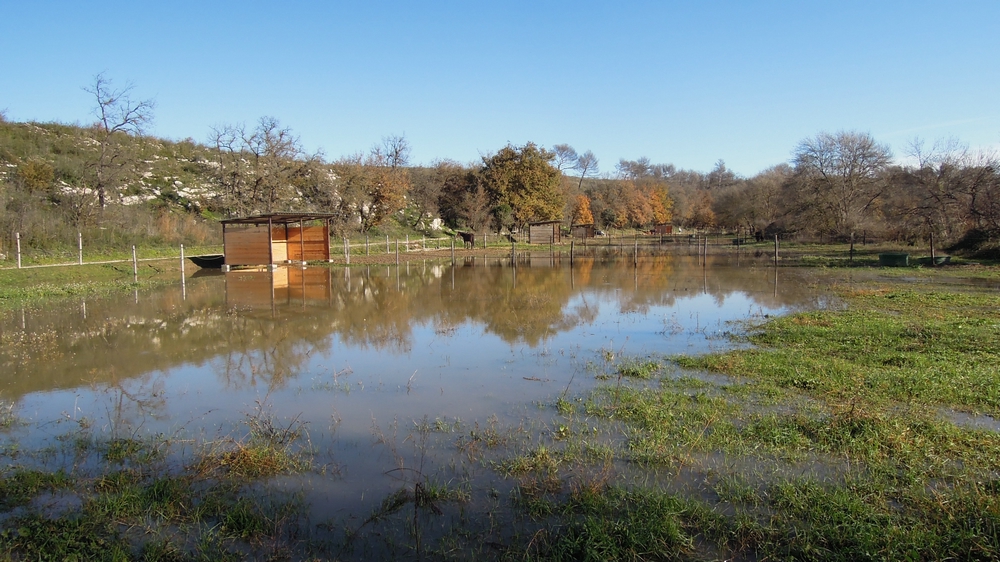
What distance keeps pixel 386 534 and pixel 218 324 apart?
10.0 meters

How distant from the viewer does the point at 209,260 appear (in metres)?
27.1

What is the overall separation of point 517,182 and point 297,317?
39.2 m

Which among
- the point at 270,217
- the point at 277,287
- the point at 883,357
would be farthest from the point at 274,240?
the point at 883,357

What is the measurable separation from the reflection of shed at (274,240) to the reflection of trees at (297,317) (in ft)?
9.50

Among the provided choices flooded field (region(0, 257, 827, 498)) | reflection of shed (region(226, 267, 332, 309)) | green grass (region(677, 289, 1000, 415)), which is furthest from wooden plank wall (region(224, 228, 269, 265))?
green grass (region(677, 289, 1000, 415))

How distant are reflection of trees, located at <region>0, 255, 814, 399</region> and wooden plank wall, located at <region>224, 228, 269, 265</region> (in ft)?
9.91

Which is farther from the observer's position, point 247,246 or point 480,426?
point 247,246

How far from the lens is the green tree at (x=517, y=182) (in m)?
50.8

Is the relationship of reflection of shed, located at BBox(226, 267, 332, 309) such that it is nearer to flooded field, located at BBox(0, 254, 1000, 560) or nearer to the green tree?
flooded field, located at BBox(0, 254, 1000, 560)

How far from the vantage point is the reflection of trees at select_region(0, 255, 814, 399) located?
903cm

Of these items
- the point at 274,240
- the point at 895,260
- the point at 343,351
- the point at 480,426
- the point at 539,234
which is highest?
the point at 539,234

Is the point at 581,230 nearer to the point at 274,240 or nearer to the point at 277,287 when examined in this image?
the point at 274,240

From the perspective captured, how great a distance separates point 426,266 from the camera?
2898cm

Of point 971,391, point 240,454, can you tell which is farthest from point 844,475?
point 240,454
